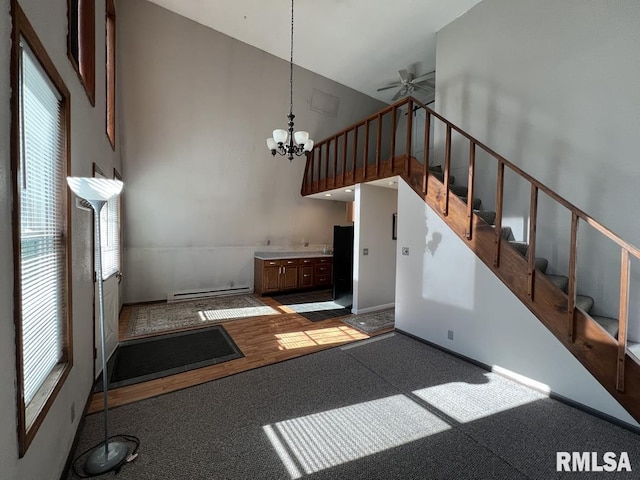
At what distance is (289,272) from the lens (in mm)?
6262

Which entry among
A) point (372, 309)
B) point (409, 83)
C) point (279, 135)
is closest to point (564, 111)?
point (409, 83)

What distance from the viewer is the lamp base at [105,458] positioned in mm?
1637

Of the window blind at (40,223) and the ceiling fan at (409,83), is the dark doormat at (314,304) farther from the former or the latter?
the ceiling fan at (409,83)

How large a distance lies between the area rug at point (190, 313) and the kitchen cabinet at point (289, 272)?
519 mm

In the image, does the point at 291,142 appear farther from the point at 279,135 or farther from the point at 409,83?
the point at 409,83

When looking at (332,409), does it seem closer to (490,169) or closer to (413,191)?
(413,191)

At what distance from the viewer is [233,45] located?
5000mm

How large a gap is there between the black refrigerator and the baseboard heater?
220 centimetres

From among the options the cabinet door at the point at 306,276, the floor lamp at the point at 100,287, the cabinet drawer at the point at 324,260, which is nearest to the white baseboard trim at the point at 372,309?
the cabinet door at the point at 306,276

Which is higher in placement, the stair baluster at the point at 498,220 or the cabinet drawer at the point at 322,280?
the stair baluster at the point at 498,220

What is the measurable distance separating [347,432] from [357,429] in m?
0.08

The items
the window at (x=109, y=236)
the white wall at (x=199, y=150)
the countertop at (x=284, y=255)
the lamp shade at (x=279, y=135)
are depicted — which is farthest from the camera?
the countertop at (x=284, y=255)

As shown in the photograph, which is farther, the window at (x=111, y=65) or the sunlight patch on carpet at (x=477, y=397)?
the window at (x=111, y=65)

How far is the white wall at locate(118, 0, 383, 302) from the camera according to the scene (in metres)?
4.48
